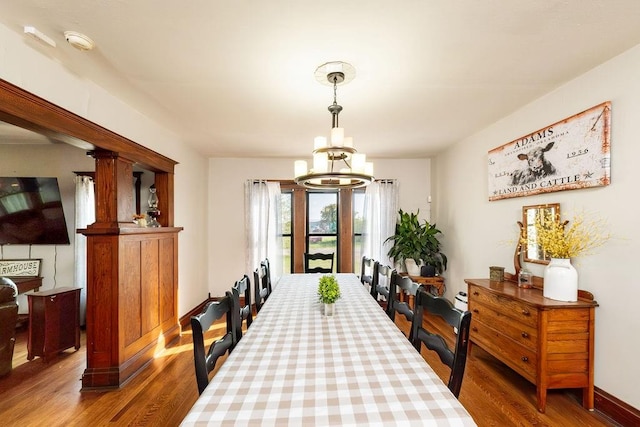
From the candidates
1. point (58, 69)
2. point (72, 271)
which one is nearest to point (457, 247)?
point (58, 69)

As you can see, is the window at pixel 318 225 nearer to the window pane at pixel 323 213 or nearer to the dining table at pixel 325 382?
the window pane at pixel 323 213

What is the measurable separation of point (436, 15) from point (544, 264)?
2.24m

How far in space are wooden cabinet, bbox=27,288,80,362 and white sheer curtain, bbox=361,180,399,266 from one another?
12.7ft

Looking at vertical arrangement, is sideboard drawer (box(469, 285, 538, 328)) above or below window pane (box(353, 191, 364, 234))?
below

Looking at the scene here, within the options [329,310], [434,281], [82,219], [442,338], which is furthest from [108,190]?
[434,281]

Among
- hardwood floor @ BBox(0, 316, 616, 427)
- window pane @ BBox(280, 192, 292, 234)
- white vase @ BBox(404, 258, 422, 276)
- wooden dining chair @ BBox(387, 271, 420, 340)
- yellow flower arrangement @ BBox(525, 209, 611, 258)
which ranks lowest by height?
hardwood floor @ BBox(0, 316, 616, 427)

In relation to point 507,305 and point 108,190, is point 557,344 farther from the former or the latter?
point 108,190

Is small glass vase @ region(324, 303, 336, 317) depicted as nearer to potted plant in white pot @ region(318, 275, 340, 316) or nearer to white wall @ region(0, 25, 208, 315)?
potted plant in white pot @ region(318, 275, 340, 316)

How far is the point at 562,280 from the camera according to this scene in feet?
7.09

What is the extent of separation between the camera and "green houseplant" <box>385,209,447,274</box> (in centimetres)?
436

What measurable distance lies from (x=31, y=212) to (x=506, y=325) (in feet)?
17.9

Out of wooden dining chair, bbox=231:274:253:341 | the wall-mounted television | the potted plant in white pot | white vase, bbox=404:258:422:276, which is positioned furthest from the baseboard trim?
the wall-mounted television

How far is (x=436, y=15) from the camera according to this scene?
149cm

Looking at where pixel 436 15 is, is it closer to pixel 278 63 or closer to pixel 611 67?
pixel 278 63
